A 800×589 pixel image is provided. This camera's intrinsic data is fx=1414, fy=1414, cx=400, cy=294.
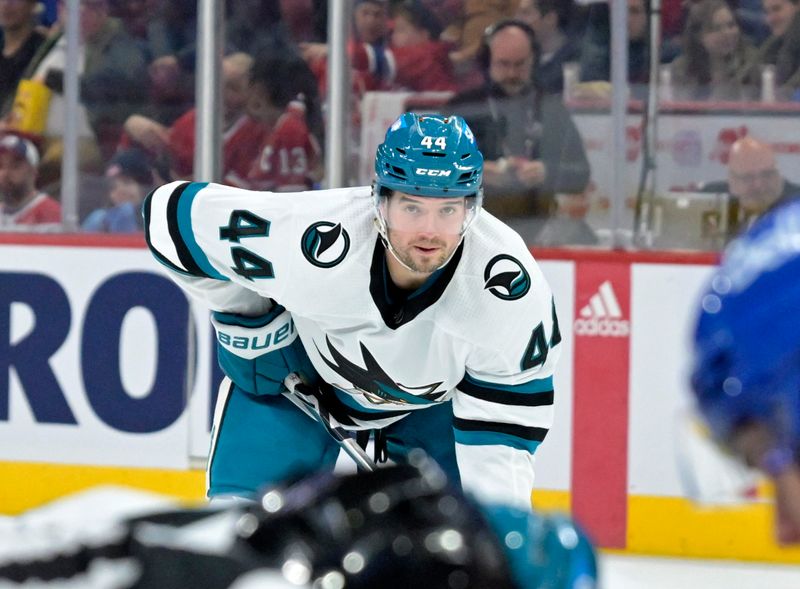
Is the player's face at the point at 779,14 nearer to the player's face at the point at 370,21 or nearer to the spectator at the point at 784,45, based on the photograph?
the spectator at the point at 784,45

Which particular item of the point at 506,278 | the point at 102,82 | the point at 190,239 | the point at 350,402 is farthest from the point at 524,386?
the point at 102,82

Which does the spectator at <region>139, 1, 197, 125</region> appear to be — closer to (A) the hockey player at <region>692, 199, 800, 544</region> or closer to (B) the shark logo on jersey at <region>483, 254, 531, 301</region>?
(B) the shark logo on jersey at <region>483, 254, 531, 301</region>

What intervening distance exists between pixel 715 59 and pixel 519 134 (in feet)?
2.21

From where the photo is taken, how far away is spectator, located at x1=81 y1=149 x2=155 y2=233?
16.4 ft

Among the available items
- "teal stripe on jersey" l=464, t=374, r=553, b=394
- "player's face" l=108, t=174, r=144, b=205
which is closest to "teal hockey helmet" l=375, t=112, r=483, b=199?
"teal stripe on jersey" l=464, t=374, r=553, b=394

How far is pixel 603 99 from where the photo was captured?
461 centimetres

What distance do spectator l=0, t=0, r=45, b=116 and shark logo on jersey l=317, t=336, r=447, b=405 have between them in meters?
2.39

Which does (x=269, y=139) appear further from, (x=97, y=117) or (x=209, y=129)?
(x=97, y=117)

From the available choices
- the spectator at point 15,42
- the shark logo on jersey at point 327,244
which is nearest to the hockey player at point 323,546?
the shark logo on jersey at point 327,244

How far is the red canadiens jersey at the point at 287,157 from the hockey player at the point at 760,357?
3.80 metres

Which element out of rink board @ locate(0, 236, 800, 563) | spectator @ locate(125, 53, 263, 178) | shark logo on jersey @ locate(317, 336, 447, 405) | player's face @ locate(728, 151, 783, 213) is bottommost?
rink board @ locate(0, 236, 800, 563)

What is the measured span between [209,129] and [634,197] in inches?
58.5

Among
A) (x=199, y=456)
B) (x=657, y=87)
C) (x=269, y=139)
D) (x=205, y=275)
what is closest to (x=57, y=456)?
(x=199, y=456)

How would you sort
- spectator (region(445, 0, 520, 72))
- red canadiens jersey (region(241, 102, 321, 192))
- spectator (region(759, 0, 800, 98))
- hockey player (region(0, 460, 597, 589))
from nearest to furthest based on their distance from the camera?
hockey player (region(0, 460, 597, 589))
spectator (region(759, 0, 800, 98))
spectator (region(445, 0, 520, 72))
red canadiens jersey (region(241, 102, 321, 192))
